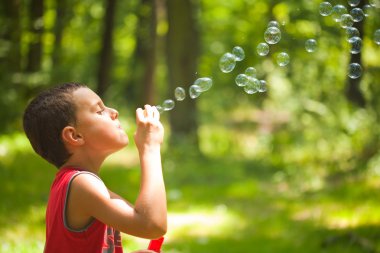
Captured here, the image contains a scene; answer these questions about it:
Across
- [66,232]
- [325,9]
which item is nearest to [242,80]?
[325,9]

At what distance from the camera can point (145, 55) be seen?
46.5ft

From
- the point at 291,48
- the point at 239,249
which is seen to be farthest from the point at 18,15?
the point at 239,249

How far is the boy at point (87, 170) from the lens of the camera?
7.36ft

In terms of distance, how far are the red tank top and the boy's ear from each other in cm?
10

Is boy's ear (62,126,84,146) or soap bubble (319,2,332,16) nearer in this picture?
boy's ear (62,126,84,146)

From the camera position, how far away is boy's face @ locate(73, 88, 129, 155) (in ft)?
7.86

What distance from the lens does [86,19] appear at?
55.5 ft

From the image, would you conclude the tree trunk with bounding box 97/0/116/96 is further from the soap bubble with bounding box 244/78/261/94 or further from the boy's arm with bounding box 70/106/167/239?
the boy's arm with bounding box 70/106/167/239

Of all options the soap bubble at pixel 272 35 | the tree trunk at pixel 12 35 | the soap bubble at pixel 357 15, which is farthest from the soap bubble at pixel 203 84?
the tree trunk at pixel 12 35

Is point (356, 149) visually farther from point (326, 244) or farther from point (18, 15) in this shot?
point (18, 15)

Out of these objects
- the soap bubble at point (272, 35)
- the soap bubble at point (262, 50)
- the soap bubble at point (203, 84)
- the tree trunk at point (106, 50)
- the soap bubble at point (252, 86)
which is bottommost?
the soap bubble at point (252, 86)

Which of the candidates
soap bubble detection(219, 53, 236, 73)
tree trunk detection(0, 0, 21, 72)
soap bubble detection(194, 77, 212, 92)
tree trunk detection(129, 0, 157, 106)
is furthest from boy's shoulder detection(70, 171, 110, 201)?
tree trunk detection(129, 0, 157, 106)

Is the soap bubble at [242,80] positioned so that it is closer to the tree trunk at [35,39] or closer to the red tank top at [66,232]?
the red tank top at [66,232]

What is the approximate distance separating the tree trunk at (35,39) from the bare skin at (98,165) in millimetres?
9461
